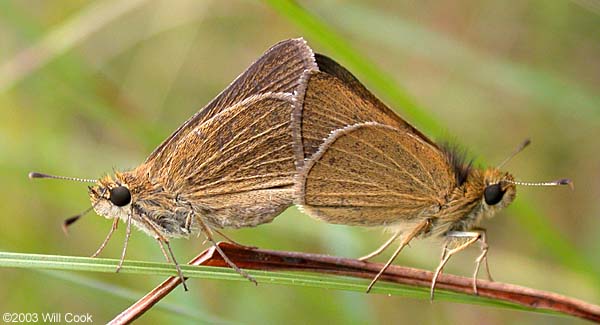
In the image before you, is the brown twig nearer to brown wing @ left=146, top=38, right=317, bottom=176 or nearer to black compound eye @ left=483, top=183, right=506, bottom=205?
black compound eye @ left=483, top=183, right=506, bottom=205

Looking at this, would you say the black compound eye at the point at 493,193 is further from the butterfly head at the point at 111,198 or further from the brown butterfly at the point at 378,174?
the butterfly head at the point at 111,198

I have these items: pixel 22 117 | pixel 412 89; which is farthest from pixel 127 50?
pixel 412 89

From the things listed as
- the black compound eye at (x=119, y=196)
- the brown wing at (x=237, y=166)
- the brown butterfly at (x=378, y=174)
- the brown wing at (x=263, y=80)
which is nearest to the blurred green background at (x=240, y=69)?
the brown wing at (x=263, y=80)

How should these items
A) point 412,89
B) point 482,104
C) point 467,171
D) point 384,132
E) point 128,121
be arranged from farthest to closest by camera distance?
point 412,89 < point 482,104 < point 128,121 < point 467,171 < point 384,132

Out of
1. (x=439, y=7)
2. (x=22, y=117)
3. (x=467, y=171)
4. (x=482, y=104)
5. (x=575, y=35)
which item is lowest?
(x=467, y=171)

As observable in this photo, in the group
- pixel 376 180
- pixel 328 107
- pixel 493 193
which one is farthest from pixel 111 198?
pixel 493 193

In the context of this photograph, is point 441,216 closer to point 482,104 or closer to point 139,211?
point 139,211

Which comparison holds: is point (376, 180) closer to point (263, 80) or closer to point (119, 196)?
point (263, 80)

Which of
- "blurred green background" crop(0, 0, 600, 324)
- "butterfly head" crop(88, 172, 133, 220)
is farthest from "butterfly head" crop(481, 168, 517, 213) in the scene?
"butterfly head" crop(88, 172, 133, 220)
